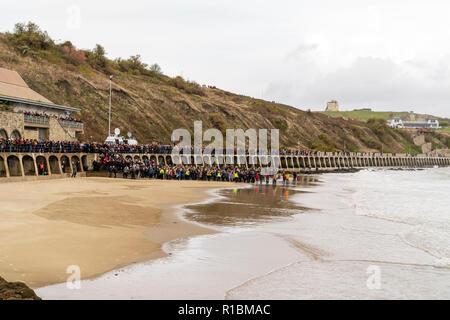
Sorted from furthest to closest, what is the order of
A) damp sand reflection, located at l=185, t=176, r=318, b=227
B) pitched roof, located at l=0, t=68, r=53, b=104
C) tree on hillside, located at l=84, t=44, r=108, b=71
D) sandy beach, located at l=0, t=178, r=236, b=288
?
tree on hillside, located at l=84, t=44, r=108, b=71
pitched roof, located at l=0, t=68, r=53, b=104
damp sand reflection, located at l=185, t=176, r=318, b=227
sandy beach, located at l=0, t=178, r=236, b=288

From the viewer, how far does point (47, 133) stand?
44281 millimetres

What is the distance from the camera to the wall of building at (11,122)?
37.3 metres

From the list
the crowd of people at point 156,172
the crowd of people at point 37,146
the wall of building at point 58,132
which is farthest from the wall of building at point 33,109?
the crowd of people at point 156,172

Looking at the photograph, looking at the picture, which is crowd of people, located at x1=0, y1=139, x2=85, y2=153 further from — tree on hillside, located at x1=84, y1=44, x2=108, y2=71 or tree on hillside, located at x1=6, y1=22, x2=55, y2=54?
tree on hillside, located at x1=84, y1=44, x2=108, y2=71

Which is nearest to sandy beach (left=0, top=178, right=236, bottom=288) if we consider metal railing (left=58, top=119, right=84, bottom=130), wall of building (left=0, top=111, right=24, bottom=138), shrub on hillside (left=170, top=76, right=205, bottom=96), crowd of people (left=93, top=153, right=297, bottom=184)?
wall of building (left=0, top=111, right=24, bottom=138)

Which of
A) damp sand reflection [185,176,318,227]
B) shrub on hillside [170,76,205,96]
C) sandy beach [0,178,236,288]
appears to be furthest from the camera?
shrub on hillside [170,76,205,96]

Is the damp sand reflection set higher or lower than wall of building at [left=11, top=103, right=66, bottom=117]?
lower

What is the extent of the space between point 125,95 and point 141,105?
11.4 ft

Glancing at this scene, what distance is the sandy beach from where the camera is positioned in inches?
423

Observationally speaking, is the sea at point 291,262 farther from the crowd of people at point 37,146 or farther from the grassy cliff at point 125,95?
the grassy cliff at point 125,95

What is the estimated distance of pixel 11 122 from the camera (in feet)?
125

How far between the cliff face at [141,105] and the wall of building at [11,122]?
20.9 m

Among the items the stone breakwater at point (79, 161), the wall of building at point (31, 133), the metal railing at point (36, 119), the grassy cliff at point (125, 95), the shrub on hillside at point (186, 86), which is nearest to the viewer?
the stone breakwater at point (79, 161)

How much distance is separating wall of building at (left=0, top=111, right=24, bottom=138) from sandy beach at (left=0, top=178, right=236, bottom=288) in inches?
505
